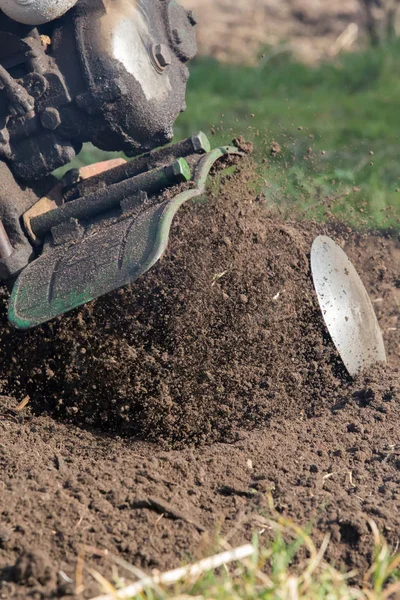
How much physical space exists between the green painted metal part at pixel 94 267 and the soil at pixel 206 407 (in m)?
0.23

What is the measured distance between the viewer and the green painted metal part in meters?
2.74

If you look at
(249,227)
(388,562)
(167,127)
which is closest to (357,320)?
(249,227)

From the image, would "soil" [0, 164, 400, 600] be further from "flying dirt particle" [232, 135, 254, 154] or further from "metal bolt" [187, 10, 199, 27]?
"metal bolt" [187, 10, 199, 27]

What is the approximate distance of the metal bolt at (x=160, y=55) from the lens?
335 centimetres

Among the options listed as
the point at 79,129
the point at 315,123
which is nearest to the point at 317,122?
the point at 315,123

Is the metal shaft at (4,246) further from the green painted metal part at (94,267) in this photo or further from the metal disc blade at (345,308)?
the metal disc blade at (345,308)

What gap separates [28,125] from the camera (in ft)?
10.6

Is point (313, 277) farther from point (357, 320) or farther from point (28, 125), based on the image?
point (28, 125)

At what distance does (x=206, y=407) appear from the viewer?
10.3ft

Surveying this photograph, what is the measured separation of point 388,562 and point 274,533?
1.08 ft

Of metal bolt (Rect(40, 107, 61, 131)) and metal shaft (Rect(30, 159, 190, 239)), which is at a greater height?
metal bolt (Rect(40, 107, 61, 131))

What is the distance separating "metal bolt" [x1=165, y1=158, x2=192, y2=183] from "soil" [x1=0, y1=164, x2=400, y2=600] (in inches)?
7.3

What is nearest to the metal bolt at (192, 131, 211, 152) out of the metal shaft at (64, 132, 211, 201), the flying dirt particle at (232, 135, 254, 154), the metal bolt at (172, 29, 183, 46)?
the metal shaft at (64, 132, 211, 201)

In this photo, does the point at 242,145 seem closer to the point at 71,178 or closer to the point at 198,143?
the point at 198,143
